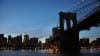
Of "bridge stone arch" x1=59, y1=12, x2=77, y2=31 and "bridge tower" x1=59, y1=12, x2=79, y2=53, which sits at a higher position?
"bridge stone arch" x1=59, y1=12, x2=77, y2=31

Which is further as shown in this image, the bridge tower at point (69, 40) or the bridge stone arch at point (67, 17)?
the bridge stone arch at point (67, 17)

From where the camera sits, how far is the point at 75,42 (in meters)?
53.2

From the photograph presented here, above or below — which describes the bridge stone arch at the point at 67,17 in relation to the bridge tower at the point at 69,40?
above

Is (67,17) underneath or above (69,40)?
above

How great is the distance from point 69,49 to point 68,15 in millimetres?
7893

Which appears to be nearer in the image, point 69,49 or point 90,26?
point 90,26

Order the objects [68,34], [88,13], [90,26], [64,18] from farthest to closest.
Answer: [64,18], [68,34], [90,26], [88,13]

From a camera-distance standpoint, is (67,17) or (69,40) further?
(67,17)

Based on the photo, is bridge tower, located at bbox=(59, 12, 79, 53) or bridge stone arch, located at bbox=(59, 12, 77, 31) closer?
bridge tower, located at bbox=(59, 12, 79, 53)

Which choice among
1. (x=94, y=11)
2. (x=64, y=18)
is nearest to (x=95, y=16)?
(x=94, y=11)

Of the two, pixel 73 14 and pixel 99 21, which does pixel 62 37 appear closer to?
pixel 73 14

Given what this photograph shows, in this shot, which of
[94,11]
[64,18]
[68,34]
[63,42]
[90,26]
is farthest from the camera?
[64,18]

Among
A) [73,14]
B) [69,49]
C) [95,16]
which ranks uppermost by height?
[73,14]

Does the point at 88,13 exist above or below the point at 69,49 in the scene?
above
